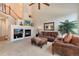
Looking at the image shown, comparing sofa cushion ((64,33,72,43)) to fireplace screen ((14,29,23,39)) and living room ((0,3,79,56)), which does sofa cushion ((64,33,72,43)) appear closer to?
living room ((0,3,79,56))

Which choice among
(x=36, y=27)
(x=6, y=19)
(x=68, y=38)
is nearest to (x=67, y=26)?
(x=68, y=38)

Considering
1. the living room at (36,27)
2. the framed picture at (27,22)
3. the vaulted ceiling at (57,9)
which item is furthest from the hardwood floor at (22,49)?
the vaulted ceiling at (57,9)

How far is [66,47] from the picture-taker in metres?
2.48

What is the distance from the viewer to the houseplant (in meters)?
2.48

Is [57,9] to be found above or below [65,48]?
above

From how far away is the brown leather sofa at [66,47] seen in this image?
2432 mm

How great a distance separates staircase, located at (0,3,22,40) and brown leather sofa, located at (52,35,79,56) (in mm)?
952

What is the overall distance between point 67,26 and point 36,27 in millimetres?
629

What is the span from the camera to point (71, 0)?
2.52 metres

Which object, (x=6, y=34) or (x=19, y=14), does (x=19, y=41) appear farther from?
(x=19, y=14)

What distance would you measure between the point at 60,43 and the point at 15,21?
1.01 metres

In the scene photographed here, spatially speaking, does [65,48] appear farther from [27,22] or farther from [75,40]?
[27,22]

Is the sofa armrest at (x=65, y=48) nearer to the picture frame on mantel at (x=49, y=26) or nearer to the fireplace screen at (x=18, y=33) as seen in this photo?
the picture frame on mantel at (x=49, y=26)

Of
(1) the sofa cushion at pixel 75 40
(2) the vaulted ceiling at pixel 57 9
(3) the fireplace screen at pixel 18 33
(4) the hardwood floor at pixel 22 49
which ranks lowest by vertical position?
(4) the hardwood floor at pixel 22 49
